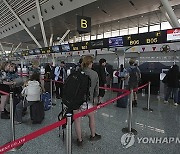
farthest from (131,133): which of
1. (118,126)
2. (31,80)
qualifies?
(31,80)

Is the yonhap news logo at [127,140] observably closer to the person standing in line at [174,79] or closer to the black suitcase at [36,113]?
the black suitcase at [36,113]

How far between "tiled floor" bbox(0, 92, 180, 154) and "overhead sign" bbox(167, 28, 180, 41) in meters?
2.70

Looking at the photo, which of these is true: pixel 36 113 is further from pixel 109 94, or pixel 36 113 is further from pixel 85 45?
pixel 85 45

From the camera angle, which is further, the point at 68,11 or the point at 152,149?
the point at 68,11

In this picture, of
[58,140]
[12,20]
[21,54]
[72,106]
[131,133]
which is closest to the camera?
[72,106]

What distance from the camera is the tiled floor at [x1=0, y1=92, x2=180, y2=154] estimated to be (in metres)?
→ 2.90

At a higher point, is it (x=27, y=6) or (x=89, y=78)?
(x=27, y=6)

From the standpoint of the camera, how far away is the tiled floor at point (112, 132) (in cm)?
290

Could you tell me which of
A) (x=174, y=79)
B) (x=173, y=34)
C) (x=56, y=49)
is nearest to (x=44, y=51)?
(x=56, y=49)

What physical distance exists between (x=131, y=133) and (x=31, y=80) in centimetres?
269

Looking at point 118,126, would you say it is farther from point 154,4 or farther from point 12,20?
point 12,20

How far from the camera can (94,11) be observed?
489 inches

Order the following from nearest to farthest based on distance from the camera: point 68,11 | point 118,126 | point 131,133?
point 131,133 < point 118,126 < point 68,11

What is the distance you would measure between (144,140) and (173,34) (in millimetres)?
4753
